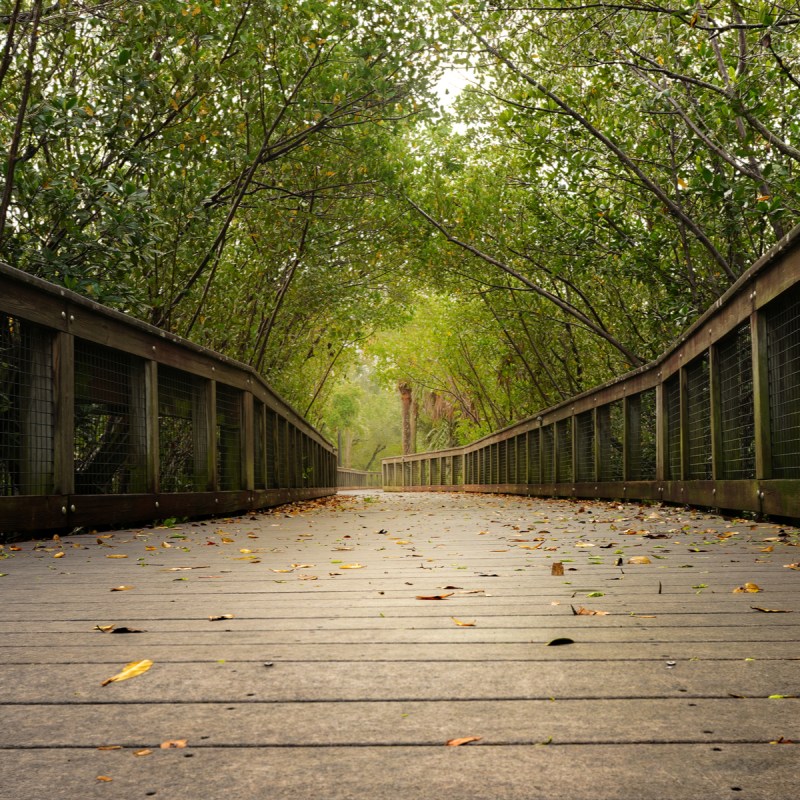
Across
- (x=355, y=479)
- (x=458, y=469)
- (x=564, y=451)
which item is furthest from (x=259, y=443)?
(x=355, y=479)

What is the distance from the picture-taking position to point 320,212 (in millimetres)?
14570

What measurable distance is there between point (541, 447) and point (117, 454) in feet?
32.5

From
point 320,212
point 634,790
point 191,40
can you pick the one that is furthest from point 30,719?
point 320,212

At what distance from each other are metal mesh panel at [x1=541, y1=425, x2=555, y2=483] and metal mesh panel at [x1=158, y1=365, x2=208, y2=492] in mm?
7536

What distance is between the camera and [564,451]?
13898 mm

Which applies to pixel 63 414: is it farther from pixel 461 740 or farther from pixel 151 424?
pixel 461 740

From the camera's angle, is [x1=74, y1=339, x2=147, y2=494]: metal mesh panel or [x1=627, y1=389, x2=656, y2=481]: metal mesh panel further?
[x1=627, y1=389, x2=656, y2=481]: metal mesh panel

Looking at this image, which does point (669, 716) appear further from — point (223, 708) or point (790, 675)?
point (223, 708)

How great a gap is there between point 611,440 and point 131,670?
31.7 feet

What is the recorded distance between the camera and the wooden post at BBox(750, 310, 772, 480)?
5.60 metres

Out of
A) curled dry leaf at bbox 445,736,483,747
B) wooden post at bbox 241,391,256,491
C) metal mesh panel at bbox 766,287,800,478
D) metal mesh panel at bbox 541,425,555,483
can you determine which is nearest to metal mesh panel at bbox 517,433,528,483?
metal mesh panel at bbox 541,425,555,483

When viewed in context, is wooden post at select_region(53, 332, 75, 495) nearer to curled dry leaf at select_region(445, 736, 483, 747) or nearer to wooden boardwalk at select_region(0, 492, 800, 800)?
wooden boardwalk at select_region(0, 492, 800, 800)

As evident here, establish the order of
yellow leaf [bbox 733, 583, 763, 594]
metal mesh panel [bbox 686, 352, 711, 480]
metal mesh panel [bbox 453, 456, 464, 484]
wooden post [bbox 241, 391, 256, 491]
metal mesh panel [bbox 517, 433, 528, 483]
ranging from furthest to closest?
1. metal mesh panel [bbox 453, 456, 464, 484]
2. metal mesh panel [bbox 517, 433, 528, 483]
3. wooden post [bbox 241, 391, 256, 491]
4. metal mesh panel [bbox 686, 352, 711, 480]
5. yellow leaf [bbox 733, 583, 763, 594]

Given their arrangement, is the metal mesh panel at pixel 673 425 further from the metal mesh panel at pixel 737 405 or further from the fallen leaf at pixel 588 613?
the fallen leaf at pixel 588 613
